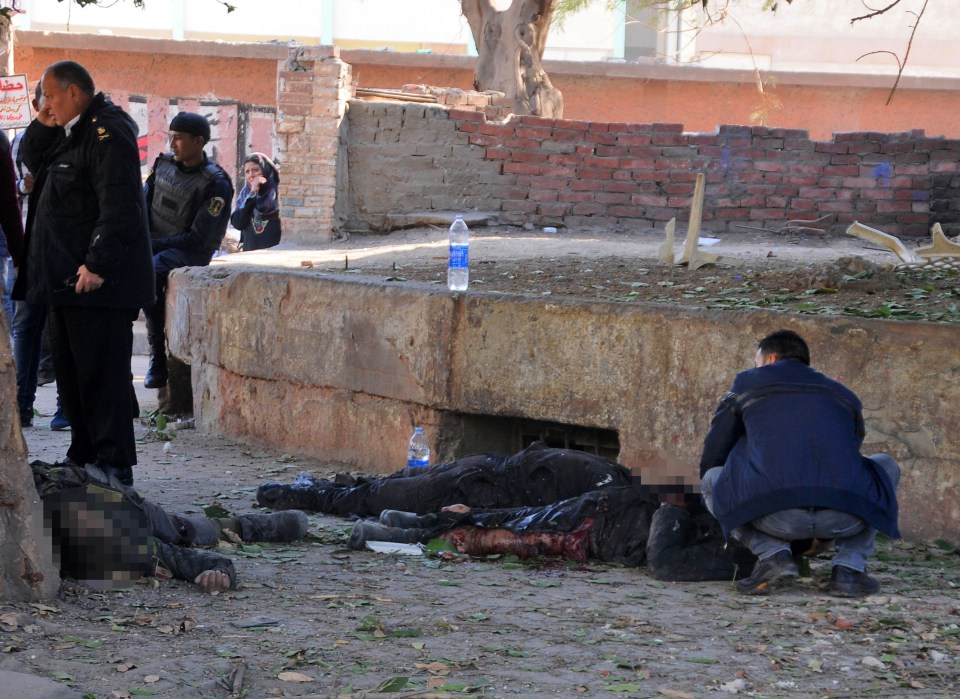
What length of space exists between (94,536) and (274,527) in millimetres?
1099

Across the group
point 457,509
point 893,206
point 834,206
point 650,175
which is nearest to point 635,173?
point 650,175

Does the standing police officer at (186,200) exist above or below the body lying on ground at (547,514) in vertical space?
above

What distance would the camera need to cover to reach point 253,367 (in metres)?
7.18

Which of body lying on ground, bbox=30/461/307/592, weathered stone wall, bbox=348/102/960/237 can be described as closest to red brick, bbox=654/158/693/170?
weathered stone wall, bbox=348/102/960/237

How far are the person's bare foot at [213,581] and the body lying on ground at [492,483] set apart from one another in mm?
1436

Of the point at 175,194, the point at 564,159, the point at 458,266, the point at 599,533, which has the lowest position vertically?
the point at 599,533

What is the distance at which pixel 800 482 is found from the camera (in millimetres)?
4031

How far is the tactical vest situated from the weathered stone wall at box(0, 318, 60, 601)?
381cm

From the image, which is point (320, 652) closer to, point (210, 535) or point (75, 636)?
point (75, 636)

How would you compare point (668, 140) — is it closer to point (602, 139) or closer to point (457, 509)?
point (602, 139)

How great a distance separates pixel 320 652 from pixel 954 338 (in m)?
2.92

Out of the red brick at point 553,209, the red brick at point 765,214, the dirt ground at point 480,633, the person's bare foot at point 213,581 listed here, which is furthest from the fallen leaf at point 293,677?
the red brick at point 765,214

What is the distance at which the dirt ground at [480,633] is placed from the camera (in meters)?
3.08

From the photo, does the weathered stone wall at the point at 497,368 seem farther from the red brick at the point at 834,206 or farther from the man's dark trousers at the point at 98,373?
the red brick at the point at 834,206
